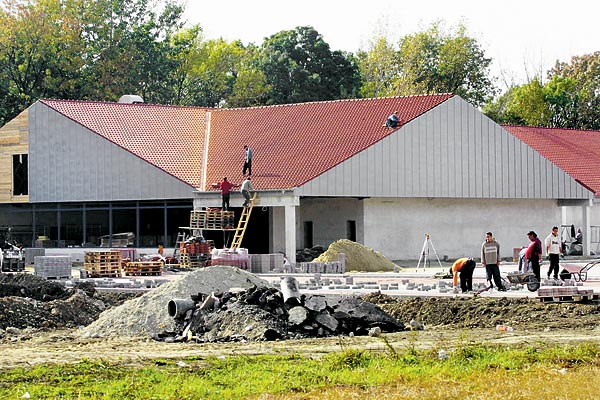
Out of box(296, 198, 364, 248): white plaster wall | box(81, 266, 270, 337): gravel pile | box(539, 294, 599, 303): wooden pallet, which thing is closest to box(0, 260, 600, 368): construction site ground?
box(539, 294, 599, 303): wooden pallet

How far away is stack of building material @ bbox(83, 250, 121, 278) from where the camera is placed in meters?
43.9

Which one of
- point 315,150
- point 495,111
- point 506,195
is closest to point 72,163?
point 315,150

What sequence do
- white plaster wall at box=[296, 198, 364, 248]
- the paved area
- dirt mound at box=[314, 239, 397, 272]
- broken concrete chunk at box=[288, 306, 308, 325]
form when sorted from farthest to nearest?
white plaster wall at box=[296, 198, 364, 248]
dirt mound at box=[314, 239, 397, 272]
the paved area
broken concrete chunk at box=[288, 306, 308, 325]

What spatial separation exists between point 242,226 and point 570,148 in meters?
21.7

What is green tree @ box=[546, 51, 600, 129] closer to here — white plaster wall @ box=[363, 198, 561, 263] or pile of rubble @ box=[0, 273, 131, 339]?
white plaster wall @ box=[363, 198, 561, 263]

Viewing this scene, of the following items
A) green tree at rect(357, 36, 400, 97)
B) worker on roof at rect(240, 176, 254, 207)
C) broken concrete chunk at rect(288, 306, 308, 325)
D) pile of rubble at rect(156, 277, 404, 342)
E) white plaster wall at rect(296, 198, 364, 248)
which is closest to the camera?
pile of rubble at rect(156, 277, 404, 342)

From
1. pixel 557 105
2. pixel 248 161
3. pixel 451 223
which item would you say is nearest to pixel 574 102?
pixel 557 105

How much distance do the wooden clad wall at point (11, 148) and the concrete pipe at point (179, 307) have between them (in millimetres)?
33760

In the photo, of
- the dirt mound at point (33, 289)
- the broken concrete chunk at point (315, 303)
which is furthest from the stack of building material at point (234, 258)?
the broken concrete chunk at point (315, 303)

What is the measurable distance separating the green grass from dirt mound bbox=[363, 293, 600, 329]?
19.5ft

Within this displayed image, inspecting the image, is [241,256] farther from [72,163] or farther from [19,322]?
[19,322]

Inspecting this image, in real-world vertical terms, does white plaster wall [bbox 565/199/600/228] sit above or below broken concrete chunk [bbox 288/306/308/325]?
above

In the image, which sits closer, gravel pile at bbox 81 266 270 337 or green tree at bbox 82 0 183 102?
gravel pile at bbox 81 266 270 337

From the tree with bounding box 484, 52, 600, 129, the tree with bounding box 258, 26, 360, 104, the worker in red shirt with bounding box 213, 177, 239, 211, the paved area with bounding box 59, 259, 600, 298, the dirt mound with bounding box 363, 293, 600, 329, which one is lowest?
the dirt mound with bounding box 363, 293, 600, 329
